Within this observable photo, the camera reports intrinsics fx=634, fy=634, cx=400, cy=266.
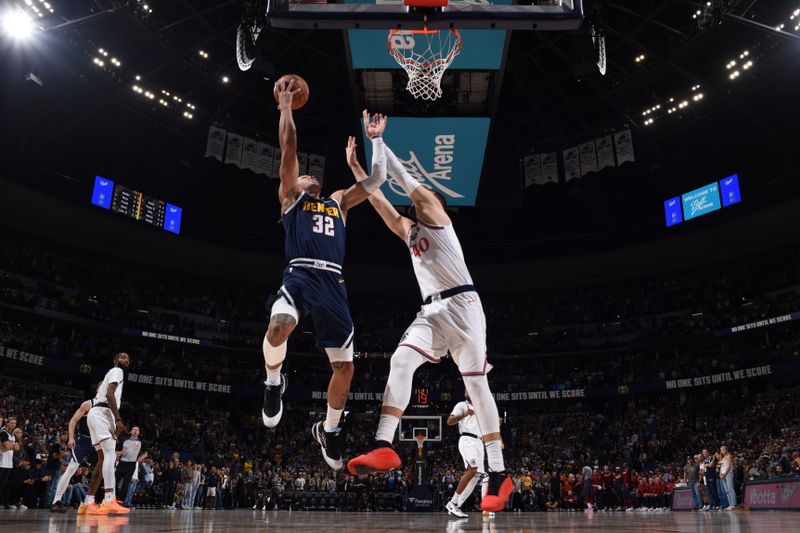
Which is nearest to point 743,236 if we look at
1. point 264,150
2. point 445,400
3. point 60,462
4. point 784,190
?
point 784,190

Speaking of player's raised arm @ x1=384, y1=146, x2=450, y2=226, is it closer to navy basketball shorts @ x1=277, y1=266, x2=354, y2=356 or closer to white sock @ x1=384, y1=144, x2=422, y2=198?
white sock @ x1=384, y1=144, x2=422, y2=198

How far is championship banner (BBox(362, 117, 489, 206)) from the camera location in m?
17.4

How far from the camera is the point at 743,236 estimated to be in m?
31.3

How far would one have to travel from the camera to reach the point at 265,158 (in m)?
28.0

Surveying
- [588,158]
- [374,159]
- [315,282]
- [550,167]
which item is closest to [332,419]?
[315,282]

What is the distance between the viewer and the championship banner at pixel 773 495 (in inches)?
552

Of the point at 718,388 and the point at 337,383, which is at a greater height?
the point at 718,388

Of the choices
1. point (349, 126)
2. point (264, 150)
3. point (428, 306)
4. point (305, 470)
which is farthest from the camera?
point (264, 150)

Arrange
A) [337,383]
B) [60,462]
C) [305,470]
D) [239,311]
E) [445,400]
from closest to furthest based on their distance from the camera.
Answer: [337,383] → [60,462] → [305,470] → [445,400] → [239,311]

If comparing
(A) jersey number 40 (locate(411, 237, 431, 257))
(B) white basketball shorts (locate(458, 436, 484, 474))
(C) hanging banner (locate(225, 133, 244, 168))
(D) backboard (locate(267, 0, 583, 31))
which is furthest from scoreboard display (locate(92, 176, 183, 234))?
(A) jersey number 40 (locate(411, 237, 431, 257))

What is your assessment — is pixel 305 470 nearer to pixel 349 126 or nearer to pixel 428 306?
pixel 349 126

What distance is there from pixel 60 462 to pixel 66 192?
18019 millimetres

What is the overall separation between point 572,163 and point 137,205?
20251 millimetres

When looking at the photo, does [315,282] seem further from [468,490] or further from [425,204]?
[468,490]
